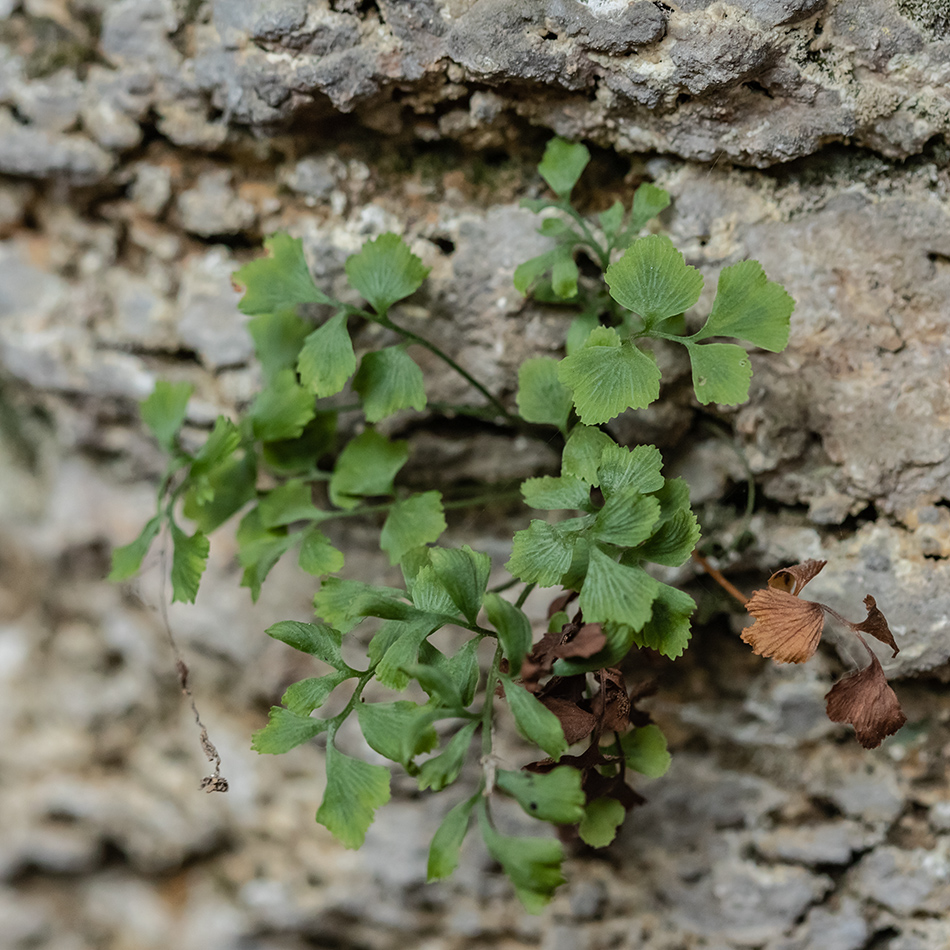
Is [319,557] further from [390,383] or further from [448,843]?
[448,843]

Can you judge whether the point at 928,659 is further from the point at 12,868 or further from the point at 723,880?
the point at 12,868

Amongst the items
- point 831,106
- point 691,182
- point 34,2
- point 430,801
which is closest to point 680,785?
point 430,801

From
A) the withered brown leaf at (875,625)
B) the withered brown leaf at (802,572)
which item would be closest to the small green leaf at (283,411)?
the withered brown leaf at (802,572)

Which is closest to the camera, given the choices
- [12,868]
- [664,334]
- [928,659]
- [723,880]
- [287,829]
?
[664,334]

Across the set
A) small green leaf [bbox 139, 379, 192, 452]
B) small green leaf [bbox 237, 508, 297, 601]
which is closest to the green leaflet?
small green leaf [bbox 237, 508, 297, 601]

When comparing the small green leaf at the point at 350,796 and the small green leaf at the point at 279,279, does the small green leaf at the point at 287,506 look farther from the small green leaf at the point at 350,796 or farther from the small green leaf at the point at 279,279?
the small green leaf at the point at 350,796

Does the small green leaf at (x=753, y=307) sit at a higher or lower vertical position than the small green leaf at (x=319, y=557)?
higher

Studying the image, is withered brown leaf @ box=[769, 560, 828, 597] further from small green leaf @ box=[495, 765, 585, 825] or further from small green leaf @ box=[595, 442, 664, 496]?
small green leaf @ box=[495, 765, 585, 825]
